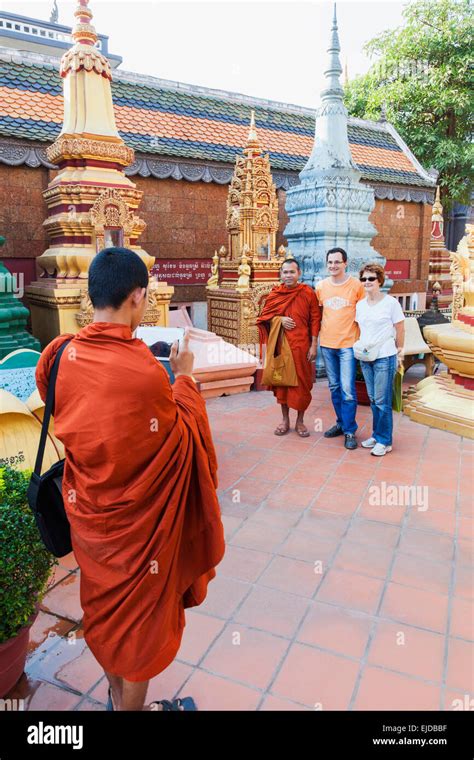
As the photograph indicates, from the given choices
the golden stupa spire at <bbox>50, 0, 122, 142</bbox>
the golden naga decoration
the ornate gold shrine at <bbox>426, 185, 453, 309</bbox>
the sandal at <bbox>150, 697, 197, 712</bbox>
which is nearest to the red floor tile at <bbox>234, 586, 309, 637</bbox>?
the sandal at <bbox>150, 697, 197, 712</bbox>

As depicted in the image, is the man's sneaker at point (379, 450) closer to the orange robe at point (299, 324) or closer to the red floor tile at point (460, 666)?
the orange robe at point (299, 324)

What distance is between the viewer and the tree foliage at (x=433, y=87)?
16.1m

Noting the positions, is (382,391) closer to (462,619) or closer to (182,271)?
(462,619)

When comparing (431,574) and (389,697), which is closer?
(389,697)

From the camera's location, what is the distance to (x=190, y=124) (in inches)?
469

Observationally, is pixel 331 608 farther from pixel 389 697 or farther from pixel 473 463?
pixel 473 463

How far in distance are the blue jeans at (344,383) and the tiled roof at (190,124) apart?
678 centimetres

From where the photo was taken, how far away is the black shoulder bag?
1937 millimetres

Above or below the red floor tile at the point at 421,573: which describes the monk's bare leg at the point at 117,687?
above

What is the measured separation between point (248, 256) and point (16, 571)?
7.80 m

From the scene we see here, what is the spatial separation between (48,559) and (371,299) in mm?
3759

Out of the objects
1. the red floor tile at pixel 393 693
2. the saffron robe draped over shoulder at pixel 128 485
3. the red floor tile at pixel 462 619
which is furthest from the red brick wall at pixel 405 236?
the saffron robe draped over shoulder at pixel 128 485

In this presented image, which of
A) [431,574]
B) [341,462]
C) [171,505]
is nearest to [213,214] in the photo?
[341,462]
